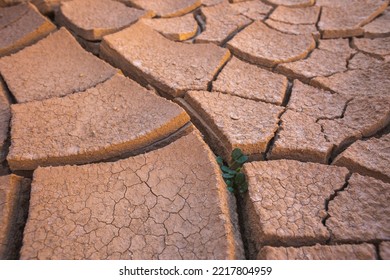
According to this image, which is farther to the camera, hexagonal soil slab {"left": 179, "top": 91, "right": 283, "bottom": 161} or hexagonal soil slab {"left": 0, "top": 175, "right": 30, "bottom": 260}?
hexagonal soil slab {"left": 179, "top": 91, "right": 283, "bottom": 161}

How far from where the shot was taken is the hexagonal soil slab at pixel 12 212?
119cm

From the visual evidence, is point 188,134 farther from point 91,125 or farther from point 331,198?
point 331,198

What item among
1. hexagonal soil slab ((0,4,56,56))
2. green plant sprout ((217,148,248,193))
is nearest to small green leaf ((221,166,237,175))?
green plant sprout ((217,148,248,193))

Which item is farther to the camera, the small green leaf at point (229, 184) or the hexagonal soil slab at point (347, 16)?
the hexagonal soil slab at point (347, 16)

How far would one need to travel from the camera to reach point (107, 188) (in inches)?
52.5

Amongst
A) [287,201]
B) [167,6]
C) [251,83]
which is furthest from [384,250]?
[167,6]

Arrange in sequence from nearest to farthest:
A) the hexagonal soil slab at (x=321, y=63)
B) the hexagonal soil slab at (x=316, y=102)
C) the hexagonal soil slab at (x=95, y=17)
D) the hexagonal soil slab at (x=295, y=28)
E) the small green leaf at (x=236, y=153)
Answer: the small green leaf at (x=236, y=153)
the hexagonal soil slab at (x=316, y=102)
the hexagonal soil slab at (x=321, y=63)
the hexagonal soil slab at (x=95, y=17)
the hexagonal soil slab at (x=295, y=28)

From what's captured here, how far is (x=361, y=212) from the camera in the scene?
1242 millimetres

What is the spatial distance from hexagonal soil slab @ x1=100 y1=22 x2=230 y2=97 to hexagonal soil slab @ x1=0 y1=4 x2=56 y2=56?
438 mm

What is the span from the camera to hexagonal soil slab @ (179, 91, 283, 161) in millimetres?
1482

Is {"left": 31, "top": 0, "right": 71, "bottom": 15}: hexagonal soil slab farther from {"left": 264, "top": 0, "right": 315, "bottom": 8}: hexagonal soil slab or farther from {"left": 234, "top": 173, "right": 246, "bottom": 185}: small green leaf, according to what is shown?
{"left": 234, "top": 173, "right": 246, "bottom": 185}: small green leaf

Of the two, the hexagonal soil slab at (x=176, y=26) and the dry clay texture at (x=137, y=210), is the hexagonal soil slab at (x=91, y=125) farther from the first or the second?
the hexagonal soil slab at (x=176, y=26)

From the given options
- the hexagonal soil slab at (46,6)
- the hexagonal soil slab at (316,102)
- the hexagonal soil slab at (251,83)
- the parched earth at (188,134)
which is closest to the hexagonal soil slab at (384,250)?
the parched earth at (188,134)

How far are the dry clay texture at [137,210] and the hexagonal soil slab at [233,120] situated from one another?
0.12 meters
